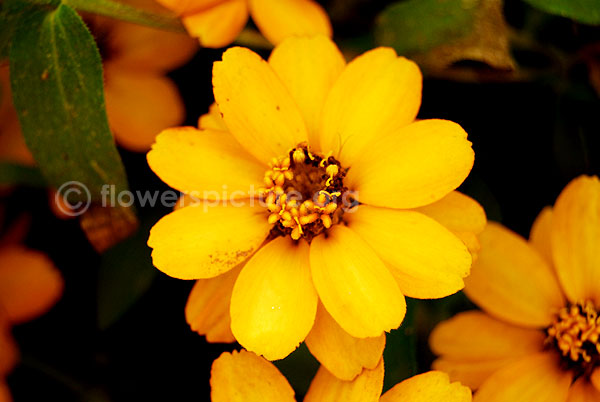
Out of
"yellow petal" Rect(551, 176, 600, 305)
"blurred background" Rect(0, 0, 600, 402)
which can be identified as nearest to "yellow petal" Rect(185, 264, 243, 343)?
"blurred background" Rect(0, 0, 600, 402)

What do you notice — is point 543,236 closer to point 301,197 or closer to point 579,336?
point 579,336

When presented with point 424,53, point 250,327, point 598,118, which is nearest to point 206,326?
point 250,327

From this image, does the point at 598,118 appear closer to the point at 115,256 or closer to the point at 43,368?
the point at 115,256

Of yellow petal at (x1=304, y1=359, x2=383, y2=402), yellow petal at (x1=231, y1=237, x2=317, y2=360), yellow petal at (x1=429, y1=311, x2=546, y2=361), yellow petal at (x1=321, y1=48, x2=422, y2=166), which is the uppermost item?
yellow petal at (x1=321, y1=48, x2=422, y2=166)

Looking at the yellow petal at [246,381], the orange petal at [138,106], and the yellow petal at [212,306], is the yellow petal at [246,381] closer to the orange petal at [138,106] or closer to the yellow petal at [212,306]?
the yellow petal at [212,306]

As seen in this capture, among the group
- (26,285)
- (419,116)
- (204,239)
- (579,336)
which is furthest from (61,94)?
(579,336)

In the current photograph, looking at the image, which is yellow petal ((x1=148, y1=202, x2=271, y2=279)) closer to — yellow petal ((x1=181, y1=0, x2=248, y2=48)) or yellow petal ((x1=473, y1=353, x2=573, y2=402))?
yellow petal ((x1=181, y1=0, x2=248, y2=48))
